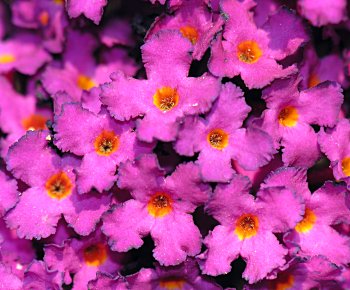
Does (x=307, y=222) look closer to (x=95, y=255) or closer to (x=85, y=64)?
(x=95, y=255)

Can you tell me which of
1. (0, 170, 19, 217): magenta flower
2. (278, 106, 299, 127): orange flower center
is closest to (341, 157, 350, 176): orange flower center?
(278, 106, 299, 127): orange flower center

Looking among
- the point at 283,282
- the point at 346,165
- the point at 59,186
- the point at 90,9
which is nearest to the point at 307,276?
the point at 283,282

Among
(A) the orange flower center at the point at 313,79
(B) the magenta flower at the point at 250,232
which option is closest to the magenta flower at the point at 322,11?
(A) the orange flower center at the point at 313,79

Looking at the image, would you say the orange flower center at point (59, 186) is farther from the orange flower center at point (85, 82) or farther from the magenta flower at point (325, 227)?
the magenta flower at point (325, 227)

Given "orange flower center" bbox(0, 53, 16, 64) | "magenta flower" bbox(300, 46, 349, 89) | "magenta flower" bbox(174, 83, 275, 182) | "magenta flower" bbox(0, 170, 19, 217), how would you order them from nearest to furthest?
"magenta flower" bbox(174, 83, 275, 182)
"magenta flower" bbox(0, 170, 19, 217)
"magenta flower" bbox(300, 46, 349, 89)
"orange flower center" bbox(0, 53, 16, 64)

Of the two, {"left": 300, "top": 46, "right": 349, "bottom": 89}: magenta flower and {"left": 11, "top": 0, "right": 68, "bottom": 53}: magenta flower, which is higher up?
{"left": 300, "top": 46, "right": 349, "bottom": 89}: magenta flower

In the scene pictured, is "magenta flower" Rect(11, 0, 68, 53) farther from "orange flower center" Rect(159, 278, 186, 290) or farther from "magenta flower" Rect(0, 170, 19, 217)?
"orange flower center" Rect(159, 278, 186, 290)
